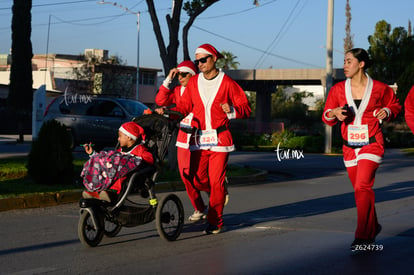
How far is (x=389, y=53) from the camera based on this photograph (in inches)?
1889

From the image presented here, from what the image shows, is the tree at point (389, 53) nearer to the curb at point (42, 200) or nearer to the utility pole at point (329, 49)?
the utility pole at point (329, 49)

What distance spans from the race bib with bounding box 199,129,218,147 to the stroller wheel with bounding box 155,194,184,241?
744 millimetres

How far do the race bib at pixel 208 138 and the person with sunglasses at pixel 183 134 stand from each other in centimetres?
22

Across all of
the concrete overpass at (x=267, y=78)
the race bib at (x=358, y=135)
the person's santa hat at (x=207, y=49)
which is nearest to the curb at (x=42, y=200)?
the person's santa hat at (x=207, y=49)

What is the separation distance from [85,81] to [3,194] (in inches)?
2289

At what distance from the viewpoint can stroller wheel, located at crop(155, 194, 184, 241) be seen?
23.9ft

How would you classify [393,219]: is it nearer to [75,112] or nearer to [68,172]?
[68,172]

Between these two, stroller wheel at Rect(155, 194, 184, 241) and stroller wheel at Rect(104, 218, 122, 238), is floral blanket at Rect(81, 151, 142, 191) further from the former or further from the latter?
stroller wheel at Rect(104, 218, 122, 238)

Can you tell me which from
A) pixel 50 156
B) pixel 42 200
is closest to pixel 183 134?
pixel 42 200

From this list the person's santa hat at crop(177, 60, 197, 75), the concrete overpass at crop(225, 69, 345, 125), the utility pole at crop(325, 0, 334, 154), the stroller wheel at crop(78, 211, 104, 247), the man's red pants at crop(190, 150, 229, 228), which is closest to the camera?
the stroller wheel at crop(78, 211, 104, 247)

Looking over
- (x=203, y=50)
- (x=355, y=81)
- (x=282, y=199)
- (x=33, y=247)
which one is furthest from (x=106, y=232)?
(x=282, y=199)

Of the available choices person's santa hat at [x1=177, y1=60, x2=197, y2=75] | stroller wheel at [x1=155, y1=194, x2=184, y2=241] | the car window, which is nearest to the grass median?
person's santa hat at [x1=177, y1=60, x2=197, y2=75]

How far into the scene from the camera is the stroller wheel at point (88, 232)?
22.7ft

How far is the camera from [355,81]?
7.28 meters
